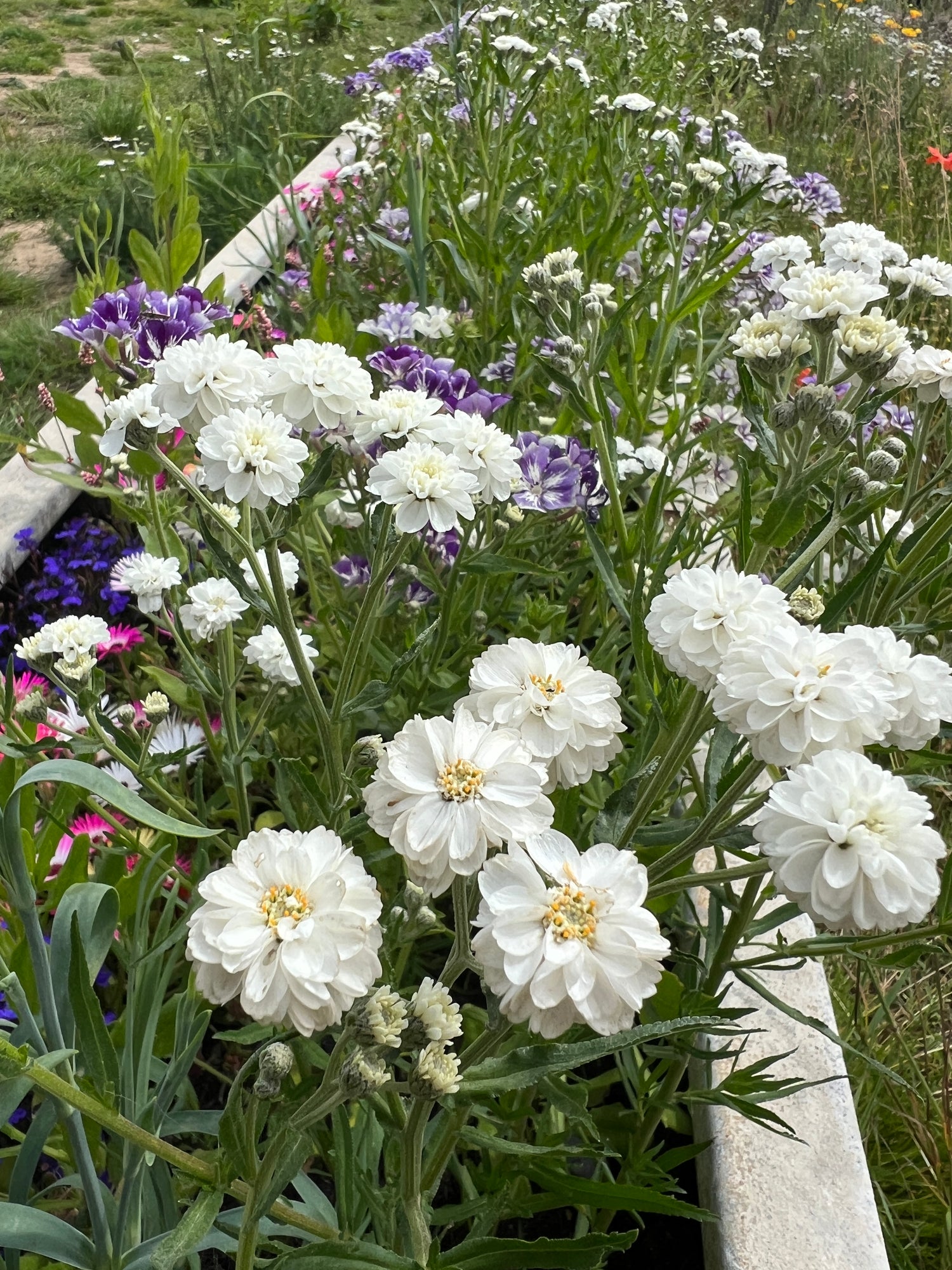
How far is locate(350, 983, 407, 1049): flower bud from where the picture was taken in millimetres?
592

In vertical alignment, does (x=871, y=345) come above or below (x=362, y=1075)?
above

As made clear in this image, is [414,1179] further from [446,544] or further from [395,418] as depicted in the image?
[446,544]

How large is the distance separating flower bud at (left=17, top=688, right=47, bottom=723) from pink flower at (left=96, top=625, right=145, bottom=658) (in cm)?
70

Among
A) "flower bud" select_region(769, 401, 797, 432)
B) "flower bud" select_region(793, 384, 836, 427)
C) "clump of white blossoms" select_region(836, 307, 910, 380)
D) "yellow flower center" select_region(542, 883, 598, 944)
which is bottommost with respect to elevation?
"yellow flower center" select_region(542, 883, 598, 944)

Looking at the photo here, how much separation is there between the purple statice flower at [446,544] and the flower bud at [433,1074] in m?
0.88

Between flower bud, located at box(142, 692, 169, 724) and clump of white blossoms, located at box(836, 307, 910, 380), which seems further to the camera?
flower bud, located at box(142, 692, 169, 724)

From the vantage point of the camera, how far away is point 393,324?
5.64ft

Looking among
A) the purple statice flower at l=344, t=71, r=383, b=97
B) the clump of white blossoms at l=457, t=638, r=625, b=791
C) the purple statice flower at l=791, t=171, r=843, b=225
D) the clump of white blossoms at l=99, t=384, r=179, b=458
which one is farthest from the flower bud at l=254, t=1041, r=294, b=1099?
the purple statice flower at l=344, t=71, r=383, b=97

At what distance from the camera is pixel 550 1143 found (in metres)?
1.00

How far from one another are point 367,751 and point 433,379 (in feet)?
2.18

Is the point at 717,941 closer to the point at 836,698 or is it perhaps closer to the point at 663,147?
the point at 836,698

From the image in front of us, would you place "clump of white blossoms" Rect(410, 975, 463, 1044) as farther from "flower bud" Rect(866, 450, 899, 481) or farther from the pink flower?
the pink flower

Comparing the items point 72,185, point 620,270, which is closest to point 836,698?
point 620,270

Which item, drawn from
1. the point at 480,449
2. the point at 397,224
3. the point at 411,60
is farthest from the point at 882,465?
the point at 411,60
